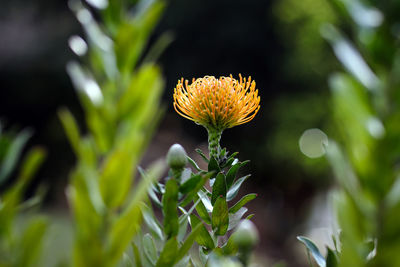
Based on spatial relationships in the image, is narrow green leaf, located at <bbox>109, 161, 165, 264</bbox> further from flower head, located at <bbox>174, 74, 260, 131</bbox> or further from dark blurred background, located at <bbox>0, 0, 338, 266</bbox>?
dark blurred background, located at <bbox>0, 0, 338, 266</bbox>

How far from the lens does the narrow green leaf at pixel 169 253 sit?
28 cm

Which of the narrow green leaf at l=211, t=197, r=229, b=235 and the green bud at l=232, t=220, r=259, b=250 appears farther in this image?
the narrow green leaf at l=211, t=197, r=229, b=235

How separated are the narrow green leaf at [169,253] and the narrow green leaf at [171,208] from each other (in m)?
0.02

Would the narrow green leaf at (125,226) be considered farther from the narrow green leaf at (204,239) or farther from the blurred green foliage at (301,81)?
the blurred green foliage at (301,81)

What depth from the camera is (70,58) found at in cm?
673

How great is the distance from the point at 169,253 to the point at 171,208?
1.1 inches

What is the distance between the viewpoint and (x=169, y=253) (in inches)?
11.1

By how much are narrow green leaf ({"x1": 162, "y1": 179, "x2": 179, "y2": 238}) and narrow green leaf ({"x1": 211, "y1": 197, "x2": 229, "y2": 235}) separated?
0.07 meters

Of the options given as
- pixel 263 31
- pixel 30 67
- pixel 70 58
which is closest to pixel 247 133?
pixel 263 31

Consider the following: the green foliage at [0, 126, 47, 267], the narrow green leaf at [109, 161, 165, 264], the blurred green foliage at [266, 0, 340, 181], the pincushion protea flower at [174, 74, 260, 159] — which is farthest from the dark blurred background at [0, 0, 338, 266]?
the narrow green leaf at [109, 161, 165, 264]

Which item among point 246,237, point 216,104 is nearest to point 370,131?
point 246,237

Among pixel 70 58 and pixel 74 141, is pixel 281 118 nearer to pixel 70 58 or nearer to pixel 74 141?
pixel 70 58

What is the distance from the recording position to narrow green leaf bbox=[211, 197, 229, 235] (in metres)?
0.37

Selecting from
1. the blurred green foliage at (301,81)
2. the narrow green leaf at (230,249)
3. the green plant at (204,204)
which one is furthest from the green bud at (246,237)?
the blurred green foliage at (301,81)
